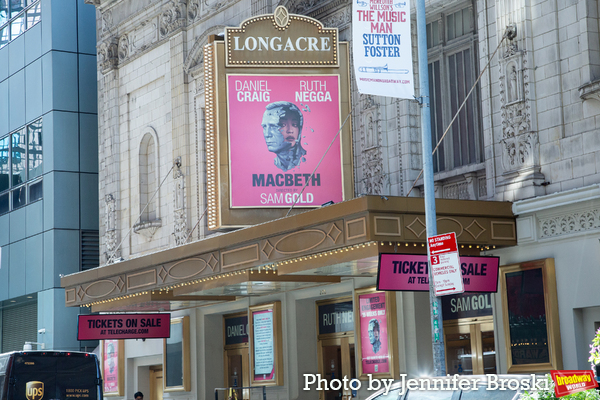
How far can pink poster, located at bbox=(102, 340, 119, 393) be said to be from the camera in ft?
90.3

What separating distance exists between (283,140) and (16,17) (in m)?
20.0

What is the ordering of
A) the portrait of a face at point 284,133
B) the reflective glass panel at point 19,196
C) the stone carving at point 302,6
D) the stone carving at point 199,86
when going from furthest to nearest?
the reflective glass panel at point 19,196 < the stone carving at point 199,86 < the stone carving at point 302,6 < the portrait of a face at point 284,133

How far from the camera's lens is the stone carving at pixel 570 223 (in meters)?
14.2

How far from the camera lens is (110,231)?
89.7ft

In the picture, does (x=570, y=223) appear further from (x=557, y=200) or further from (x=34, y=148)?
(x=34, y=148)

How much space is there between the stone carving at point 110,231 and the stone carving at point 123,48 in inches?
176

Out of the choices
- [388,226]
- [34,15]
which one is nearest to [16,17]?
[34,15]

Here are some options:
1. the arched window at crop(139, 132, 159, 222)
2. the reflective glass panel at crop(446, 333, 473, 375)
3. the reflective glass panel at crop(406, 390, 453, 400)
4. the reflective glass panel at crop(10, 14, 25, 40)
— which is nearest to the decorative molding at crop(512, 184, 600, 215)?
the reflective glass panel at crop(446, 333, 473, 375)

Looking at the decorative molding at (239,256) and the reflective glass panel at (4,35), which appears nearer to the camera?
the decorative molding at (239,256)

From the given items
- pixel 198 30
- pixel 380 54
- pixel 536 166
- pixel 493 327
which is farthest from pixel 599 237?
pixel 198 30

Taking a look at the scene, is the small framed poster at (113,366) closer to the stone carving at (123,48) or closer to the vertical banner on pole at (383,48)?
the stone carving at (123,48)

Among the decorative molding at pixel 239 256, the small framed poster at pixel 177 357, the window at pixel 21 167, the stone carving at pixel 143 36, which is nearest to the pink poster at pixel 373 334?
the decorative molding at pixel 239 256

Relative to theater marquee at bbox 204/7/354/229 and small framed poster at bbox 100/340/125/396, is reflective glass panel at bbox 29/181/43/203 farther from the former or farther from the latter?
theater marquee at bbox 204/7/354/229

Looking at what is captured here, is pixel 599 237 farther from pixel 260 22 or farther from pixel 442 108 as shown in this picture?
pixel 260 22
